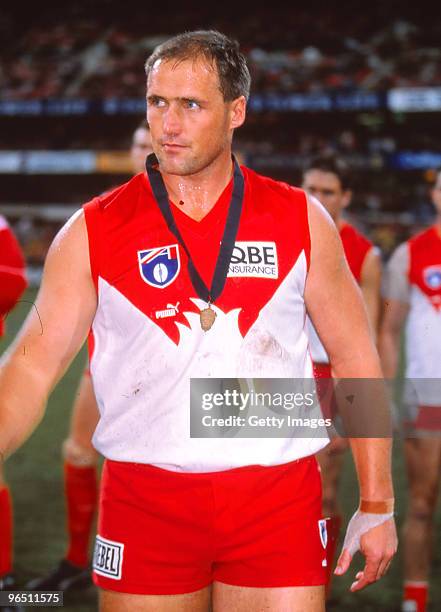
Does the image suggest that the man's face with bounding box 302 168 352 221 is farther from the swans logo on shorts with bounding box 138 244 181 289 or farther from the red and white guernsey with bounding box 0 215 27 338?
the swans logo on shorts with bounding box 138 244 181 289

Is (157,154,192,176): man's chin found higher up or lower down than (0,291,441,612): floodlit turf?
higher up

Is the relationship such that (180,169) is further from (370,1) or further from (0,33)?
(0,33)

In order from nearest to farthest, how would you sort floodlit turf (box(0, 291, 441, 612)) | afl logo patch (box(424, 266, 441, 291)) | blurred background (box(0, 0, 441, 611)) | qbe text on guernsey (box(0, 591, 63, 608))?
qbe text on guernsey (box(0, 591, 63, 608)) < afl logo patch (box(424, 266, 441, 291)) < floodlit turf (box(0, 291, 441, 612)) < blurred background (box(0, 0, 441, 611))

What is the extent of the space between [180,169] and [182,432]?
0.56 meters

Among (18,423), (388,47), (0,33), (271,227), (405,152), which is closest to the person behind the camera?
(18,423)

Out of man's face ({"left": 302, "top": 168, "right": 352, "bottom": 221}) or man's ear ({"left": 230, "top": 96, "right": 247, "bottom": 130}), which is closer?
man's ear ({"left": 230, "top": 96, "right": 247, "bottom": 130})

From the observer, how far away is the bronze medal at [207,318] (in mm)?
1955

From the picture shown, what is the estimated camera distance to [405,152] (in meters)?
19.9

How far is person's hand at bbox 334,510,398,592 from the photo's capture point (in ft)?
6.64

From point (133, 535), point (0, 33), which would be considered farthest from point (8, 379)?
point (0, 33)

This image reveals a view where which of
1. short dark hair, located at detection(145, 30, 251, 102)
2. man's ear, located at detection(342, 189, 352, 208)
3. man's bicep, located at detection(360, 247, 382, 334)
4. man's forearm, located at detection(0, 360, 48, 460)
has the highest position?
man's ear, located at detection(342, 189, 352, 208)

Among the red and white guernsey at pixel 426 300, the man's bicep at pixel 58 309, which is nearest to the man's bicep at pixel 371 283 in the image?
the red and white guernsey at pixel 426 300

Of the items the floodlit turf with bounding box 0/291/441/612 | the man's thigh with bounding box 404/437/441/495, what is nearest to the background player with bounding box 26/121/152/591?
the floodlit turf with bounding box 0/291/441/612

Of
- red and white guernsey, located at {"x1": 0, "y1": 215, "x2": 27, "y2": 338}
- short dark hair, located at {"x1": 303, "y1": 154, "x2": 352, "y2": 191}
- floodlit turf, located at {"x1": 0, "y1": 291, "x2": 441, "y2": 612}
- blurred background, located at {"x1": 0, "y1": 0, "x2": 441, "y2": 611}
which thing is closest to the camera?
red and white guernsey, located at {"x1": 0, "y1": 215, "x2": 27, "y2": 338}
